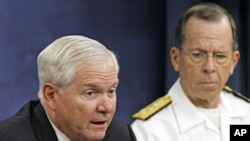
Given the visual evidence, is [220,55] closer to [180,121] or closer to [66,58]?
[180,121]

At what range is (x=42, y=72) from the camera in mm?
1382

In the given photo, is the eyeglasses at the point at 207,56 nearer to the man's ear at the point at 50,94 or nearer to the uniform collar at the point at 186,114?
the uniform collar at the point at 186,114

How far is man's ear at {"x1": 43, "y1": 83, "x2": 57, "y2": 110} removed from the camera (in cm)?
138

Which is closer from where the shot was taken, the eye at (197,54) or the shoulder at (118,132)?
the shoulder at (118,132)

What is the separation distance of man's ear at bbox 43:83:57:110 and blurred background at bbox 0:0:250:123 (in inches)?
27.0

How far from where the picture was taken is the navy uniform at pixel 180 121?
5.75 ft

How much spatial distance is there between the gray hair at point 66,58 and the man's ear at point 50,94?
11 mm

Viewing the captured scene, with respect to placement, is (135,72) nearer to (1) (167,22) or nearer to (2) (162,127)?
(1) (167,22)

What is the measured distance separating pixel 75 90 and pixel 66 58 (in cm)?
7

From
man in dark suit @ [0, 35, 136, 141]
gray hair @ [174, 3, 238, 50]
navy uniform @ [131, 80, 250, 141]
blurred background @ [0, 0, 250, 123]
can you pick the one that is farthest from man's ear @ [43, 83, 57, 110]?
blurred background @ [0, 0, 250, 123]

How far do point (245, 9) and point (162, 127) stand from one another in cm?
70

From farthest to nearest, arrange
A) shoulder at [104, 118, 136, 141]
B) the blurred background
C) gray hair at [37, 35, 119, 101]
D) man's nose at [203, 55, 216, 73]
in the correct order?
1. the blurred background
2. man's nose at [203, 55, 216, 73]
3. shoulder at [104, 118, 136, 141]
4. gray hair at [37, 35, 119, 101]

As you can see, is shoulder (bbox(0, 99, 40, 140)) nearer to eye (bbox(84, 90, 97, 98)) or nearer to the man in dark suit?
the man in dark suit

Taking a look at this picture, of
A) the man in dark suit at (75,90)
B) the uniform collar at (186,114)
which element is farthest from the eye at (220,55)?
the man in dark suit at (75,90)
